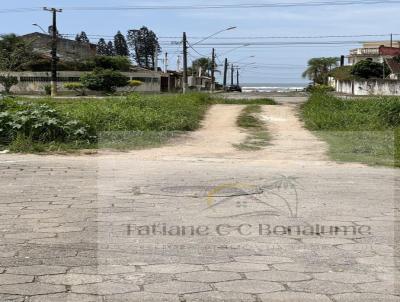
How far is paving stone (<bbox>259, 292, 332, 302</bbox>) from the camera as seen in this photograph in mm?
3637

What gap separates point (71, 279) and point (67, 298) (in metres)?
0.33

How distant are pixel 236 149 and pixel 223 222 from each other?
7383 millimetres

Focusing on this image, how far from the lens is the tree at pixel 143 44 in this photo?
9106 centimetres

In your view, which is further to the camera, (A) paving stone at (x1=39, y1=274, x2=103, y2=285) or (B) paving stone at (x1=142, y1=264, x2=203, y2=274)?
(B) paving stone at (x1=142, y1=264, x2=203, y2=274)

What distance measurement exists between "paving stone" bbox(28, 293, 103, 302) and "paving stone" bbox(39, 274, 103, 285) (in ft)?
0.68

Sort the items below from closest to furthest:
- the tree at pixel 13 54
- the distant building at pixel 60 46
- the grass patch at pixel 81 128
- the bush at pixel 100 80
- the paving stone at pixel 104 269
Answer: the paving stone at pixel 104 269 < the grass patch at pixel 81 128 < the bush at pixel 100 80 < the tree at pixel 13 54 < the distant building at pixel 60 46

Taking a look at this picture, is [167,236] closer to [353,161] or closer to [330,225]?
[330,225]

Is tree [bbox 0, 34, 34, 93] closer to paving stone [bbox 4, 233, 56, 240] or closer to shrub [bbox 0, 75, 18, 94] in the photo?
shrub [bbox 0, 75, 18, 94]

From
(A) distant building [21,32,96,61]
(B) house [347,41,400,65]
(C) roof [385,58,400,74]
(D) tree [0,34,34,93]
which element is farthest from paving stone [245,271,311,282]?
(B) house [347,41,400,65]

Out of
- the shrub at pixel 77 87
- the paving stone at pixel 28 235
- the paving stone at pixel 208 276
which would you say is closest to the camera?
the paving stone at pixel 208 276

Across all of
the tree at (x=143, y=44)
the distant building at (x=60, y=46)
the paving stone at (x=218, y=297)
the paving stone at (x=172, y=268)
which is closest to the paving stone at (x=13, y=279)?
the paving stone at (x=172, y=268)

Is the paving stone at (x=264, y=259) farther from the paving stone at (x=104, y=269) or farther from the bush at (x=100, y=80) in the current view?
the bush at (x=100, y=80)

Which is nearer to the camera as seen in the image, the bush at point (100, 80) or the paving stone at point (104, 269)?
the paving stone at point (104, 269)

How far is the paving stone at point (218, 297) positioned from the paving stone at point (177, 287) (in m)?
0.07
